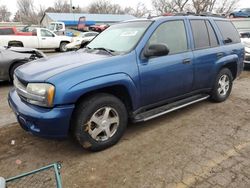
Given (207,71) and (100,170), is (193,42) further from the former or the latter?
(100,170)

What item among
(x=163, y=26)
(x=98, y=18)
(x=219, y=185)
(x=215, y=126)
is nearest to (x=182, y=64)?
(x=163, y=26)

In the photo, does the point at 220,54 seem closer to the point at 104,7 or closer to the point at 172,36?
the point at 172,36

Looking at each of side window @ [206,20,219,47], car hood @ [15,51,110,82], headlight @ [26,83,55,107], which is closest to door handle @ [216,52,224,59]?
side window @ [206,20,219,47]

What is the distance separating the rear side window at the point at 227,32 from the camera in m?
5.51

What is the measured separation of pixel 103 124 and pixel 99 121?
0.08 metres

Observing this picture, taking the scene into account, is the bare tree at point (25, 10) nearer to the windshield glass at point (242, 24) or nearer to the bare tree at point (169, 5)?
the bare tree at point (169, 5)

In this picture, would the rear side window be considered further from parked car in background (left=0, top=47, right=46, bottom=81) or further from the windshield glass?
the windshield glass

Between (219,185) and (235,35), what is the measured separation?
155 inches

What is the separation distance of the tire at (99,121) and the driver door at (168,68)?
506 millimetres

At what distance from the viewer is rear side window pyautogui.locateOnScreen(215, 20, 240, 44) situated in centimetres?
551

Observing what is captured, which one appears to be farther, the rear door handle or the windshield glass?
the windshield glass

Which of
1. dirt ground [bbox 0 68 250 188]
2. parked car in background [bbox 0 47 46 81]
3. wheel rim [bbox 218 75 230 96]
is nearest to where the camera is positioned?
dirt ground [bbox 0 68 250 188]

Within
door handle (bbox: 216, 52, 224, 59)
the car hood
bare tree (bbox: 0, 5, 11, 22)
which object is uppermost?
the car hood

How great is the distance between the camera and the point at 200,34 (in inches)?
196
